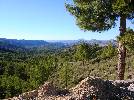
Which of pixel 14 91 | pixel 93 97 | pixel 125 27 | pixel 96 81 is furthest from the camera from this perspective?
pixel 14 91

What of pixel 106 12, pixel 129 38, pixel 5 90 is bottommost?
pixel 5 90

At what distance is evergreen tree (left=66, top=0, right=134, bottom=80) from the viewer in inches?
887

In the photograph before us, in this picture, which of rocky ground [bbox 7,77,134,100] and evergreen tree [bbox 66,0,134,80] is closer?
rocky ground [bbox 7,77,134,100]

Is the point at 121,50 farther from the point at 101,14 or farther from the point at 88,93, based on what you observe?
the point at 88,93

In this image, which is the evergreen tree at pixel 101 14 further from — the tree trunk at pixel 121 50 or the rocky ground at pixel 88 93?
the rocky ground at pixel 88 93

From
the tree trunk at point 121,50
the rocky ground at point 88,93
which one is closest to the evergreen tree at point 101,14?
the tree trunk at point 121,50

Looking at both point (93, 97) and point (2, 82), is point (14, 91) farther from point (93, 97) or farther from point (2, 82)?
point (93, 97)

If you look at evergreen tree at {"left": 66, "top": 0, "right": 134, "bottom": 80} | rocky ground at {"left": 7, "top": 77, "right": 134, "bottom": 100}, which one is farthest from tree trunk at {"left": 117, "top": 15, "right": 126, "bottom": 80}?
rocky ground at {"left": 7, "top": 77, "right": 134, "bottom": 100}

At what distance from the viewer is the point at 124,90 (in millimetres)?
11305

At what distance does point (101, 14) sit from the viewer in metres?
23.4

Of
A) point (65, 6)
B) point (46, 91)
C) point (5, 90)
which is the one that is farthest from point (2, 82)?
point (46, 91)

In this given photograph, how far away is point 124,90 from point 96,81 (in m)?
1.15

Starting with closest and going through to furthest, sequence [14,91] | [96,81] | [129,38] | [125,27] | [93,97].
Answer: [93,97], [96,81], [129,38], [125,27], [14,91]

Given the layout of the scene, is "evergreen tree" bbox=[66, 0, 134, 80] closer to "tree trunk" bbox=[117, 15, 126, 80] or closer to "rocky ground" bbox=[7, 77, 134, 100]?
"tree trunk" bbox=[117, 15, 126, 80]
